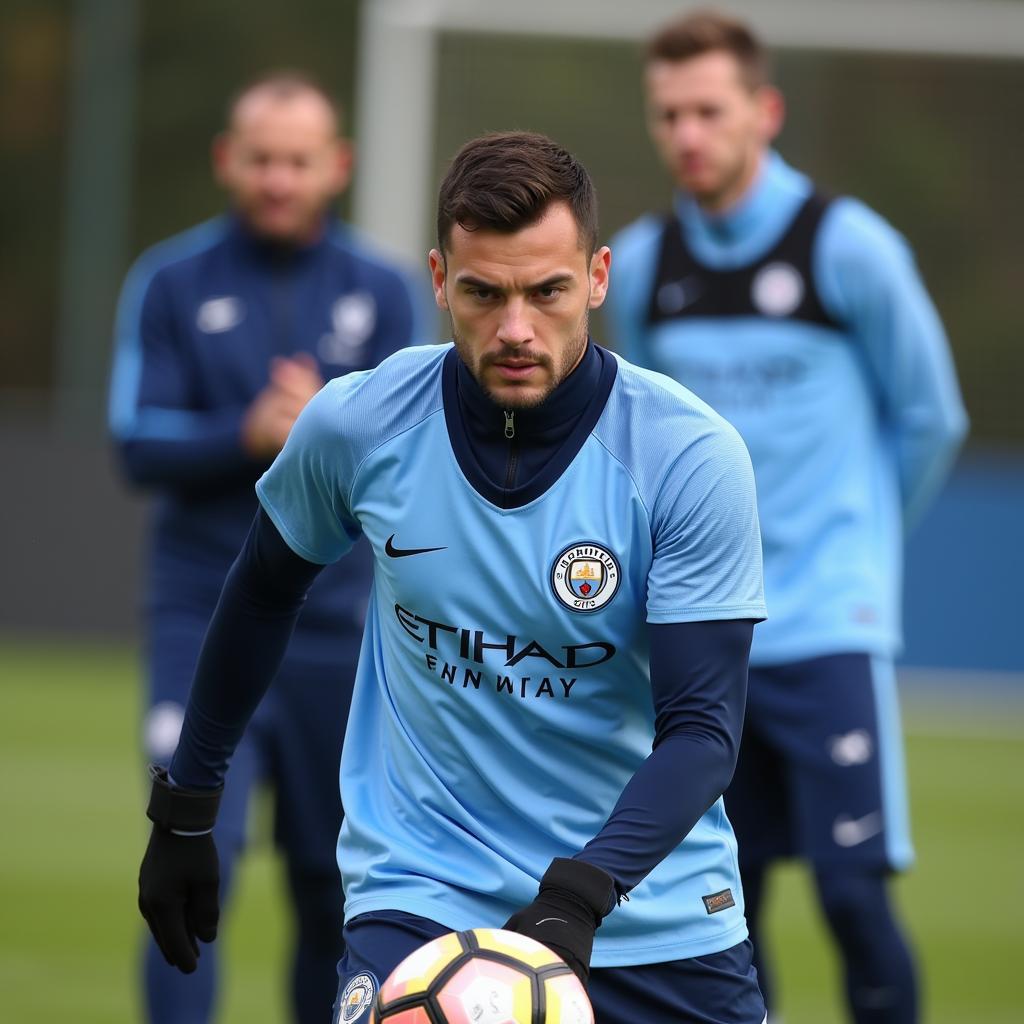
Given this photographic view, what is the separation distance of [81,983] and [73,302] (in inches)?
434

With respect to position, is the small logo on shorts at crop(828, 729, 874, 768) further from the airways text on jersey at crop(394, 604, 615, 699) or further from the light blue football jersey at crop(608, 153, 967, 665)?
the airways text on jersey at crop(394, 604, 615, 699)

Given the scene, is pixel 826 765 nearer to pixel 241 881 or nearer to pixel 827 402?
pixel 827 402

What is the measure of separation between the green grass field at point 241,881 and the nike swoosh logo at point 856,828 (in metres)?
1.77

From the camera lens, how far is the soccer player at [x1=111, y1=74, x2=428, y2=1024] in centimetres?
559

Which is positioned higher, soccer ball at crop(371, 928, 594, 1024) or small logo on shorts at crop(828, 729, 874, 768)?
small logo on shorts at crop(828, 729, 874, 768)

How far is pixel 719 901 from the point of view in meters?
3.56

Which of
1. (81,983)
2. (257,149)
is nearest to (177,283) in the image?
(257,149)

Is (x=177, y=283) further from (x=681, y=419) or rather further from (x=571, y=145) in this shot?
(x=571, y=145)

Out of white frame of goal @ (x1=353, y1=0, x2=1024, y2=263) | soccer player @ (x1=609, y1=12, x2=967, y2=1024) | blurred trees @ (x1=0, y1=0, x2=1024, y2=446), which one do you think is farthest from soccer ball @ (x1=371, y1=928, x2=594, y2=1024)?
white frame of goal @ (x1=353, y1=0, x2=1024, y2=263)

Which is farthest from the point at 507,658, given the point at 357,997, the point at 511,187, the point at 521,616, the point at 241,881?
the point at 241,881

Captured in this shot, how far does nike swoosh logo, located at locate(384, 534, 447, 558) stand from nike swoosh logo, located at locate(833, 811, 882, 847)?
2099 millimetres

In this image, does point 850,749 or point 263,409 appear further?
point 263,409

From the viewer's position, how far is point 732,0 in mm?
13961

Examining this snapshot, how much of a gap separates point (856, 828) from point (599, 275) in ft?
7.10
